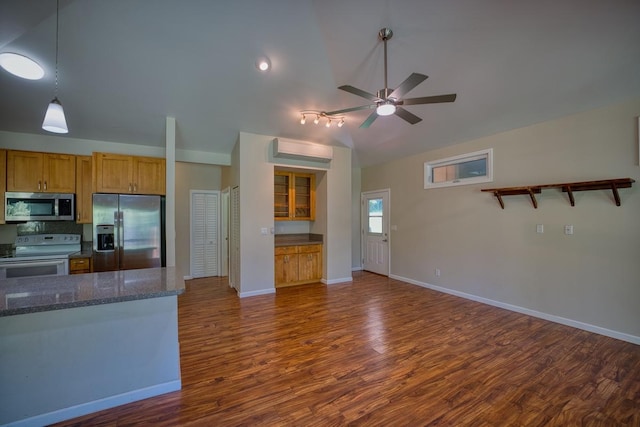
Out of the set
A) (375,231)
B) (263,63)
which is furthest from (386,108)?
(375,231)

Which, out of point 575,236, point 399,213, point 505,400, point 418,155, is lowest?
point 505,400

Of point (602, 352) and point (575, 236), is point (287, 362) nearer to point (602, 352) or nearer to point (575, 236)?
point (602, 352)

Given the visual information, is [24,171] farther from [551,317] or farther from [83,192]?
[551,317]

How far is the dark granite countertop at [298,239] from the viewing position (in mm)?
5312

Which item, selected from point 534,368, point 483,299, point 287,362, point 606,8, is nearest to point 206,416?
point 287,362

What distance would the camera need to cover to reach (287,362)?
255 cm

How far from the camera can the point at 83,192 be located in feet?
13.7

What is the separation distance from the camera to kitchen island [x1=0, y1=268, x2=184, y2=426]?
171 centimetres

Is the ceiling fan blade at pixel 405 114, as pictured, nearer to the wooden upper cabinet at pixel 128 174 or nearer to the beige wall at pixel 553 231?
the beige wall at pixel 553 231

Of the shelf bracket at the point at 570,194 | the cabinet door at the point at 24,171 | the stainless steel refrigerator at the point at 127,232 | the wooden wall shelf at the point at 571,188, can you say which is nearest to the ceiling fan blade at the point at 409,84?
the wooden wall shelf at the point at 571,188

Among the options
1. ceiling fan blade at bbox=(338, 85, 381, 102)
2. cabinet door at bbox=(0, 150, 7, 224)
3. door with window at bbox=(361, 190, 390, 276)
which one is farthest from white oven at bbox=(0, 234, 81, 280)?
door with window at bbox=(361, 190, 390, 276)

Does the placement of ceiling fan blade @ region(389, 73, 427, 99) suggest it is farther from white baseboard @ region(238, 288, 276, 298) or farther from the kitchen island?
white baseboard @ region(238, 288, 276, 298)

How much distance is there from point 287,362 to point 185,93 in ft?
12.2

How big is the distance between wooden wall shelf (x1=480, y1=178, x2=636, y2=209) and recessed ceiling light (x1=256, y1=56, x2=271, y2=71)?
12.0 ft
